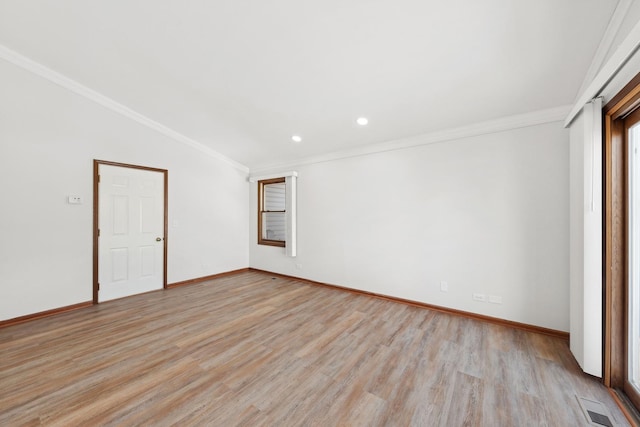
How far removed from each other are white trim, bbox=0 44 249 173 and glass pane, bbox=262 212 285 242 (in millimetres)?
1739

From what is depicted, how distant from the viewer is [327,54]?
7.28 feet

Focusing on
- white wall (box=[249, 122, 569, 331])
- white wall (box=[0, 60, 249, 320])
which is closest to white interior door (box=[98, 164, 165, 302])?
white wall (box=[0, 60, 249, 320])

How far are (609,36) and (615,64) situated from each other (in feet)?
1.11

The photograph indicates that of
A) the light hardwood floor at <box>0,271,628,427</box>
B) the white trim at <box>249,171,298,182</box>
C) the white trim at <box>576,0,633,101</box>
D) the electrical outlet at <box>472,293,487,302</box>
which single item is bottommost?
the light hardwood floor at <box>0,271,628,427</box>

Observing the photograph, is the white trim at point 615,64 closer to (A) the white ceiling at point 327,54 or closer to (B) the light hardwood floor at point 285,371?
(A) the white ceiling at point 327,54

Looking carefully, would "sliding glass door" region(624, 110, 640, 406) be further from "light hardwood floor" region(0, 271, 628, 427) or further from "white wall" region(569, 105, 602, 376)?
"light hardwood floor" region(0, 271, 628, 427)

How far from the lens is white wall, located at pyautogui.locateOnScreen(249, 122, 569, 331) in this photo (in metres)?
2.64

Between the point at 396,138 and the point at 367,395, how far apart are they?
314 cm

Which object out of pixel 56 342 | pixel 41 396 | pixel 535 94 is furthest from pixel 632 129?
pixel 56 342

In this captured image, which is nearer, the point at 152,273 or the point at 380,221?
the point at 380,221

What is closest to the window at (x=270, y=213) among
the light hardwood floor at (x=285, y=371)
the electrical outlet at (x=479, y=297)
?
the light hardwood floor at (x=285, y=371)

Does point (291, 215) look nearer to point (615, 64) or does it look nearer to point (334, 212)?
point (334, 212)

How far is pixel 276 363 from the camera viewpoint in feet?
7.02

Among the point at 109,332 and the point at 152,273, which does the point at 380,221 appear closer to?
the point at 109,332
